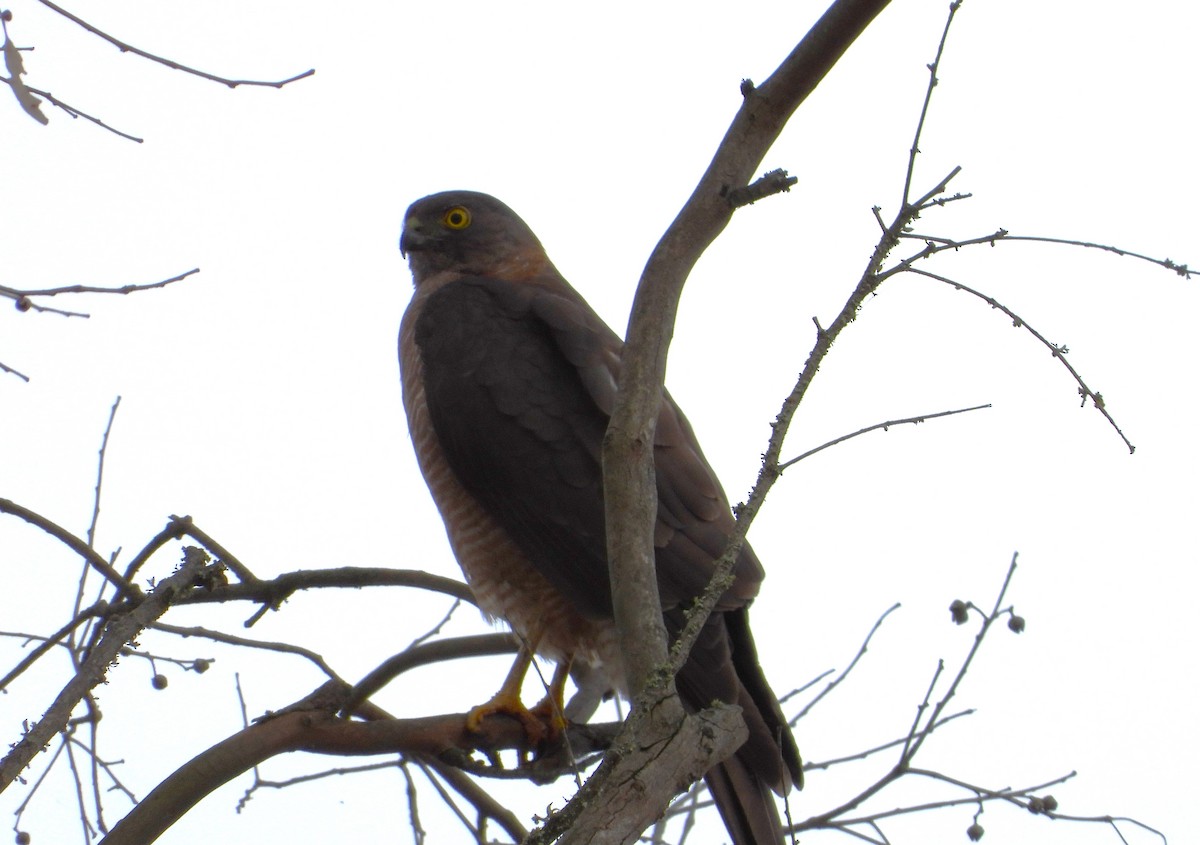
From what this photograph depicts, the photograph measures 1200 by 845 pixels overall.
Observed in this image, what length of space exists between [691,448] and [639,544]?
2.16 metres

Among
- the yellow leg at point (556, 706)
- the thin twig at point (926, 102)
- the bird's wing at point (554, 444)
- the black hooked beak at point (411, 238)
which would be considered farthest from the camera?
the black hooked beak at point (411, 238)

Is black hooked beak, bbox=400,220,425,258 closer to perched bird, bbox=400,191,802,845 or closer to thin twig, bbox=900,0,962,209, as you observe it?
perched bird, bbox=400,191,802,845

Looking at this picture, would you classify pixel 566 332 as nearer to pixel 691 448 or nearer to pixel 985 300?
pixel 691 448

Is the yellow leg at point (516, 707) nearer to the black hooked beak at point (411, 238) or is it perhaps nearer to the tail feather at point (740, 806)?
the tail feather at point (740, 806)

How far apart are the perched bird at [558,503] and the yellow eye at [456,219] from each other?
2.74 feet

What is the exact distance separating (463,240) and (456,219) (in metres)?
0.10

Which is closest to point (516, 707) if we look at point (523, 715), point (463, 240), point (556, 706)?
point (523, 715)

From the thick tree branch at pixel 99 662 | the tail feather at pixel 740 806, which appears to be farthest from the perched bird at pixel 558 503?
the thick tree branch at pixel 99 662

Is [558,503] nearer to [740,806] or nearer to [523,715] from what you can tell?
[523,715]

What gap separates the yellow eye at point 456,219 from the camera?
5.67 meters

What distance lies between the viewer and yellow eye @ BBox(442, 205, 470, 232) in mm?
5672

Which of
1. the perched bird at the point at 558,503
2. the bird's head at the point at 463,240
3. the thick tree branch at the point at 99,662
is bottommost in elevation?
the thick tree branch at the point at 99,662

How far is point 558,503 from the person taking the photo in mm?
4188

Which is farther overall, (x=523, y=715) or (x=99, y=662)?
(x=523, y=715)
